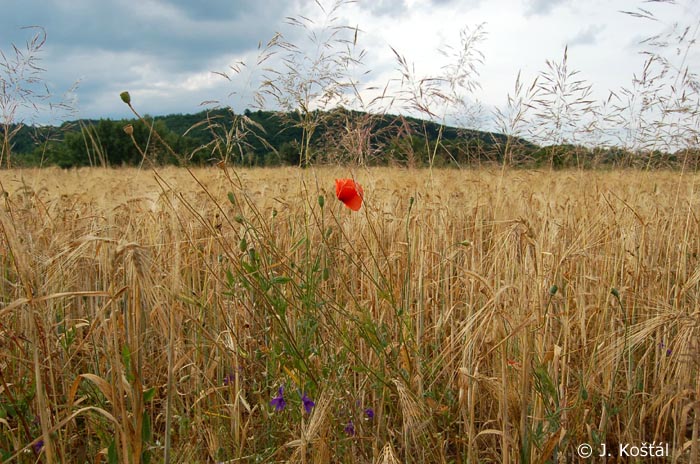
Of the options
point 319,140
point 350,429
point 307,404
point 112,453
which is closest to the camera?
point 112,453

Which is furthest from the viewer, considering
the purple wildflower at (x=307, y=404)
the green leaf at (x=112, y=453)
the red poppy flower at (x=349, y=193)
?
the red poppy flower at (x=349, y=193)

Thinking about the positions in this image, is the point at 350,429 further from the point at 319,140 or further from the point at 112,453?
the point at 319,140

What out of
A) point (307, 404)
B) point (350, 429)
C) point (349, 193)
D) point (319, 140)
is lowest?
point (350, 429)

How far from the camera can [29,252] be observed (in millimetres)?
1266

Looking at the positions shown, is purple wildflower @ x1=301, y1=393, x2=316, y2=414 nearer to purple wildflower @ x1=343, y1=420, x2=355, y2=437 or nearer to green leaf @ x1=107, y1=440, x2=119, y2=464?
purple wildflower @ x1=343, y1=420, x2=355, y2=437

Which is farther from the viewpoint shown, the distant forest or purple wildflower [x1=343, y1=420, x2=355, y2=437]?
the distant forest

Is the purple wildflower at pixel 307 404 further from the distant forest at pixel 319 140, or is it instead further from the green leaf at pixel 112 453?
the distant forest at pixel 319 140

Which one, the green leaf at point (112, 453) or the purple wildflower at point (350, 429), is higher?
the green leaf at point (112, 453)

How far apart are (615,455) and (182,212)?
76.0 inches

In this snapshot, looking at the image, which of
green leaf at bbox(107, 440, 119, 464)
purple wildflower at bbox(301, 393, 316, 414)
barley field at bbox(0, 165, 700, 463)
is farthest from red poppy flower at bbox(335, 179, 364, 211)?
green leaf at bbox(107, 440, 119, 464)

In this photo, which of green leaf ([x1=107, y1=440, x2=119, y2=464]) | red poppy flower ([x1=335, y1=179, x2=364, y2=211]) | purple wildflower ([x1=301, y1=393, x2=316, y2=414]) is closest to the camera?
green leaf ([x1=107, y1=440, x2=119, y2=464])

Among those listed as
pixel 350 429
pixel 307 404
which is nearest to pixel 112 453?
pixel 307 404

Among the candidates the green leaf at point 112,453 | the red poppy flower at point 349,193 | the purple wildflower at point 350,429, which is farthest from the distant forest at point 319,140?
the purple wildflower at point 350,429

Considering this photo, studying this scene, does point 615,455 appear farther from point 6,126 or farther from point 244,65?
point 6,126
